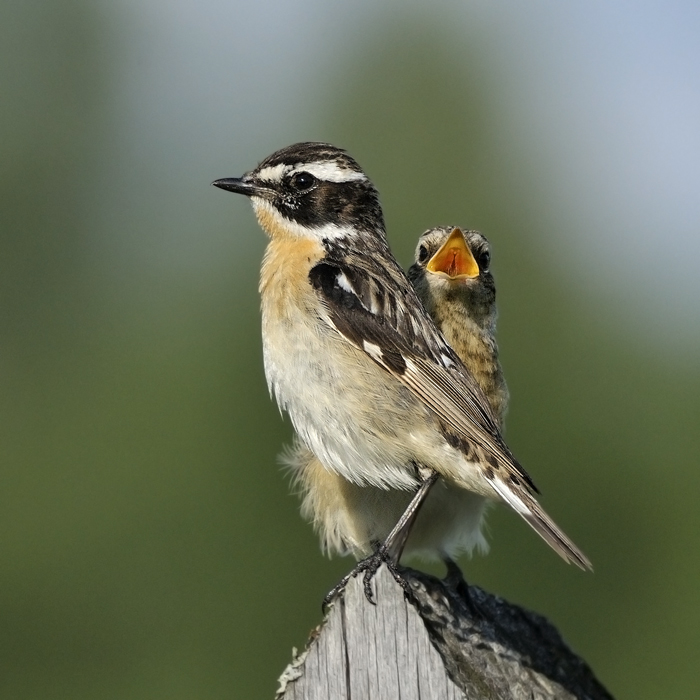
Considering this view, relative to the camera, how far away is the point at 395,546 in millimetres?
5914

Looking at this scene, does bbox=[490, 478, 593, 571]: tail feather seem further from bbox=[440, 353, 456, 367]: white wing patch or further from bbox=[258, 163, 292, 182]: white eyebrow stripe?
bbox=[258, 163, 292, 182]: white eyebrow stripe

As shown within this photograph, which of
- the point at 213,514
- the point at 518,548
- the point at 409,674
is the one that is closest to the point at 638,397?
the point at 518,548

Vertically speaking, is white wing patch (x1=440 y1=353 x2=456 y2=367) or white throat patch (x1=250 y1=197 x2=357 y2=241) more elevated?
white throat patch (x1=250 y1=197 x2=357 y2=241)

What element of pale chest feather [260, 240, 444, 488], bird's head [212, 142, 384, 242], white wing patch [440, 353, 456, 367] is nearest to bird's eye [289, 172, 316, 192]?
bird's head [212, 142, 384, 242]

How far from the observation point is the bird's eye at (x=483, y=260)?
21.1 ft

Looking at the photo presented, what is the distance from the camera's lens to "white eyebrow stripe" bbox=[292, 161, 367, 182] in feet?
21.1

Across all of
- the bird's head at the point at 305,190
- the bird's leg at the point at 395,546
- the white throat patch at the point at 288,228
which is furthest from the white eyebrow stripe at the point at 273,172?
the bird's leg at the point at 395,546

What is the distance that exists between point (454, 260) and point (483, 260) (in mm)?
242

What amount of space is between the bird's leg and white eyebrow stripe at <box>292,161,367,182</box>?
5.93 ft

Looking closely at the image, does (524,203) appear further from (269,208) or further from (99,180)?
A: (269,208)

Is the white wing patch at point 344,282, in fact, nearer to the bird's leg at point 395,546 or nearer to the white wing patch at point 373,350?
the white wing patch at point 373,350

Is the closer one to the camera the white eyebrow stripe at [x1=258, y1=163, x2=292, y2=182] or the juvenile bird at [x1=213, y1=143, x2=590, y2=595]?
the juvenile bird at [x1=213, y1=143, x2=590, y2=595]

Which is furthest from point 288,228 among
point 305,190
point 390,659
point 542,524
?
point 390,659

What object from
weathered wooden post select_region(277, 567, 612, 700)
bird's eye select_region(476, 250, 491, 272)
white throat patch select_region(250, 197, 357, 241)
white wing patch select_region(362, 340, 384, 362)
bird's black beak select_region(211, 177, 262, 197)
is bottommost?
weathered wooden post select_region(277, 567, 612, 700)
